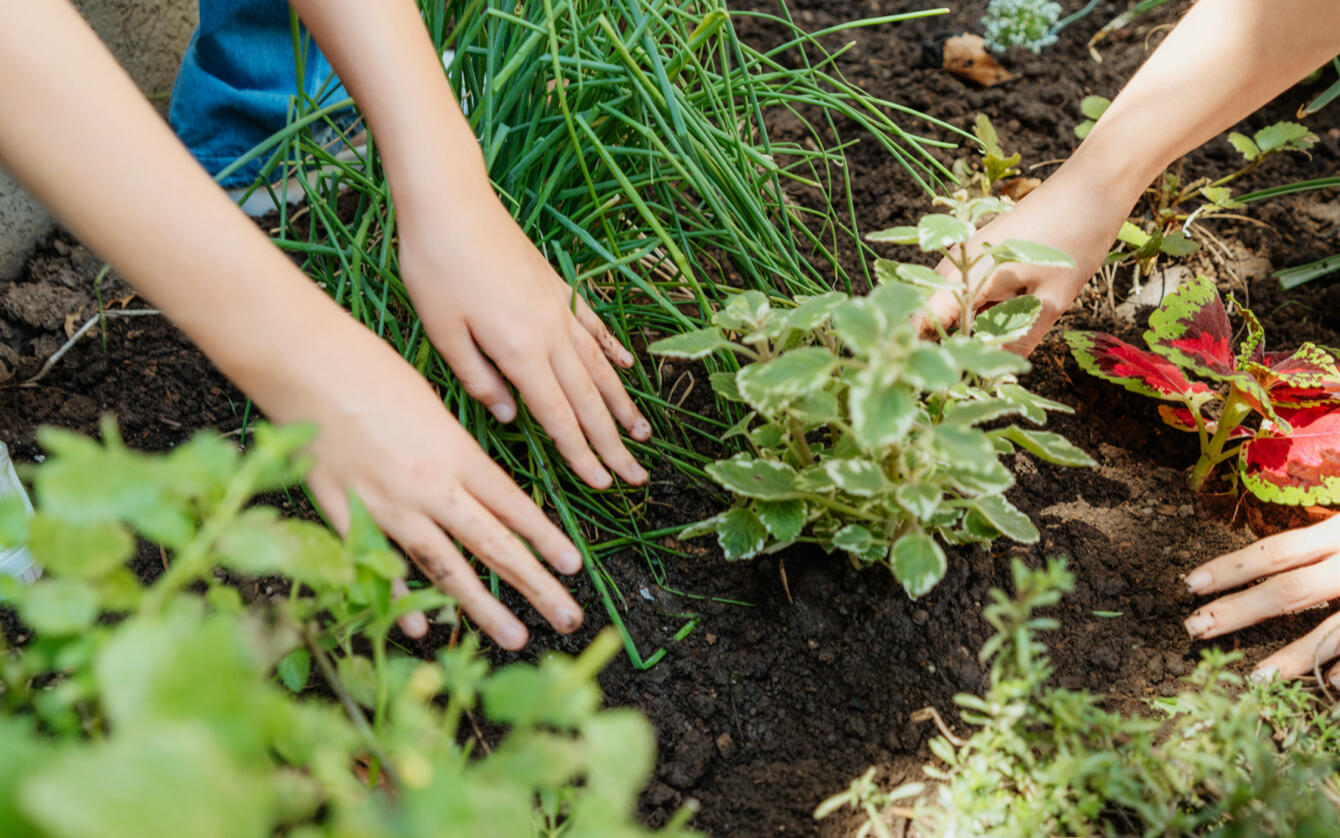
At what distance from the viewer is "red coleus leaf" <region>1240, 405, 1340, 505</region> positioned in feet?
3.58

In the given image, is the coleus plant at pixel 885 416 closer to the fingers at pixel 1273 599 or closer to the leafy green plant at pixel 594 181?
the leafy green plant at pixel 594 181

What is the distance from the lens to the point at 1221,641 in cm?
107

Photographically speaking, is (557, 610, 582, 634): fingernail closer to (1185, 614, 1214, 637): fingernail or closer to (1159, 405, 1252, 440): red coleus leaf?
(1185, 614, 1214, 637): fingernail

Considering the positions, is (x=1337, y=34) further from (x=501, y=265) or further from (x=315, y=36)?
(x=315, y=36)

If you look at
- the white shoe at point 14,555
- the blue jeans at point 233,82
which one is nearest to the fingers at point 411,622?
the white shoe at point 14,555

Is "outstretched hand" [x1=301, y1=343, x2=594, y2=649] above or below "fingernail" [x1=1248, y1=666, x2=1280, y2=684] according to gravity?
above

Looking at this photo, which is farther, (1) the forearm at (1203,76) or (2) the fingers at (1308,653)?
(1) the forearm at (1203,76)

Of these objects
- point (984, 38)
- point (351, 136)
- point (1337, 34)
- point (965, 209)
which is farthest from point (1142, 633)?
point (351, 136)

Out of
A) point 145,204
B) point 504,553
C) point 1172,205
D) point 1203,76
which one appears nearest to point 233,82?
point 145,204

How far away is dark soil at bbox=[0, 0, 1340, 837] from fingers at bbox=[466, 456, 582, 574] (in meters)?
0.21

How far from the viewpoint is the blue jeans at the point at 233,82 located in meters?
1.58

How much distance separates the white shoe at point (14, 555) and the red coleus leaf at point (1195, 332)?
1.48 metres

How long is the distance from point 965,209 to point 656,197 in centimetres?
53

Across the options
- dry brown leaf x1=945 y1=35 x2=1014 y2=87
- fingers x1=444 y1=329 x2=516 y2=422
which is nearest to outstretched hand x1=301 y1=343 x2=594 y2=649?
fingers x1=444 y1=329 x2=516 y2=422
